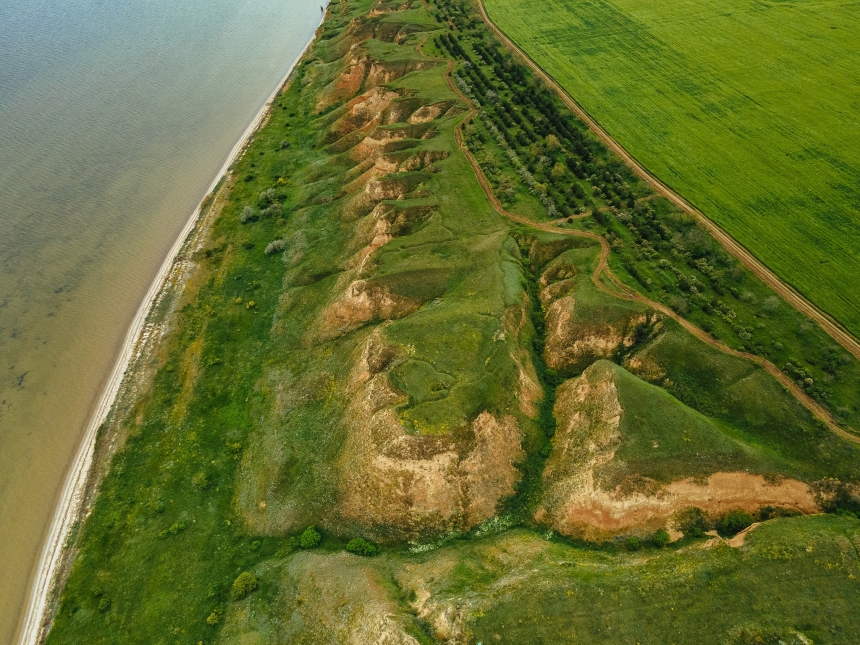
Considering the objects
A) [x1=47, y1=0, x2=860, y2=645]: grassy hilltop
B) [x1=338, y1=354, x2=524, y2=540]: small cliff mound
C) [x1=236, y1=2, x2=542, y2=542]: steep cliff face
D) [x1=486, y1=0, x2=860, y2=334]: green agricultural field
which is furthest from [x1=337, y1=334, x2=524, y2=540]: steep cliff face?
[x1=486, y1=0, x2=860, y2=334]: green agricultural field

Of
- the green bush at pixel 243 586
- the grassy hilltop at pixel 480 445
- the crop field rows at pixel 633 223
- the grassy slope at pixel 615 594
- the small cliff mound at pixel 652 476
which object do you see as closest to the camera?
the grassy slope at pixel 615 594

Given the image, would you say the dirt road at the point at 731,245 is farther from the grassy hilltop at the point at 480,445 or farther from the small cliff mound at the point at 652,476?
the small cliff mound at the point at 652,476

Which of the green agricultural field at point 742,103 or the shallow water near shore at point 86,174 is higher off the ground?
the shallow water near shore at point 86,174

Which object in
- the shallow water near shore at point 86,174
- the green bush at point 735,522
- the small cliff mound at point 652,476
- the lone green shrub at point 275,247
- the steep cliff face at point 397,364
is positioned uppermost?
the shallow water near shore at point 86,174

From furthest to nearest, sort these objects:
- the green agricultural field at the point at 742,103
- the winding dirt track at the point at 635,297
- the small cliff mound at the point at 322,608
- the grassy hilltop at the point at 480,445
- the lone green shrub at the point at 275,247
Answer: the lone green shrub at the point at 275,247, the green agricultural field at the point at 742,103, the winding dirt track at the point at 635,297, the small cliff mound at the point at 322,608, the grassy hilltop at the point at 480,445

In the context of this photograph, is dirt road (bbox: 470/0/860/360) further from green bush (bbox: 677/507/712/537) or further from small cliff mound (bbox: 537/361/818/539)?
green bush (bbox: 677/507/712/537)

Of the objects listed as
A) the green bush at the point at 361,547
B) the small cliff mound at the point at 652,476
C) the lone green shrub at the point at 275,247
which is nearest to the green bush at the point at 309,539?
the green bush at the point at 361,547

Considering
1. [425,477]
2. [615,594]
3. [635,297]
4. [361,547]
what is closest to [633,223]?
[635,297]
